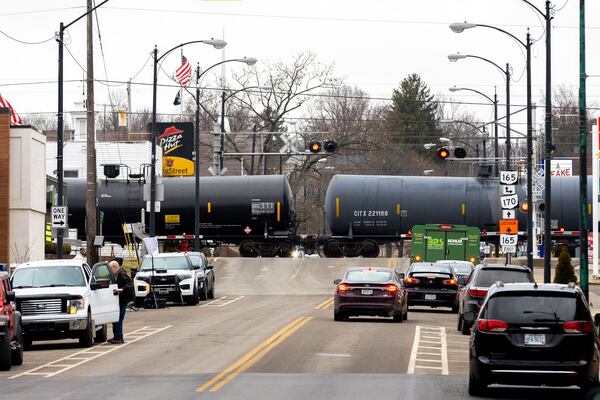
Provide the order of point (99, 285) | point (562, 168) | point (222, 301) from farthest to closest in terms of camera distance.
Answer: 1. point (562, 168)
2. point (222, 301)
3. point (99, 285)

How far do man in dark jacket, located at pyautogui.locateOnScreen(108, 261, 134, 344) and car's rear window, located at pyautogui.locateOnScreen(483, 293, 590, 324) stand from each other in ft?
41.0

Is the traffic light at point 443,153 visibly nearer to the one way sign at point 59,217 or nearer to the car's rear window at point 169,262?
the car's rear window at point 169,262

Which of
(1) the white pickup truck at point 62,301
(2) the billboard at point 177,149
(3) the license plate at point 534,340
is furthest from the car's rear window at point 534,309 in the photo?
(2) the billboard at point 177,149

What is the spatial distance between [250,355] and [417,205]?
137ft

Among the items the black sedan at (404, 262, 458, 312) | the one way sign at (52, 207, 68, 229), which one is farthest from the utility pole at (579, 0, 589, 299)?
the one way sign at (52, 207, 68, 229)

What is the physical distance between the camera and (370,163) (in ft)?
378

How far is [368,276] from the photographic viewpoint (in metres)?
32.6

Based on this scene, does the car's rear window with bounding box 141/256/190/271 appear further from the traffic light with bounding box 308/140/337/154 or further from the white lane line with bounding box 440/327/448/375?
the white lane line with bounding box 440/327/448/375

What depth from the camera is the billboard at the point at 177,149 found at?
84.7 meters

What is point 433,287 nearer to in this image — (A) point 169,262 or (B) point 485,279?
(A) point 169,262

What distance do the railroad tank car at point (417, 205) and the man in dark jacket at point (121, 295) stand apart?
35.9 metres

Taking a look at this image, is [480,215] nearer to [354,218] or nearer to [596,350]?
[354,218]

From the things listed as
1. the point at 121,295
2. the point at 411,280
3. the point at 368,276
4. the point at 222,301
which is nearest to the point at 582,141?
the point at 368,276

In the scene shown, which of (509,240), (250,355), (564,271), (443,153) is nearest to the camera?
(250,355)
